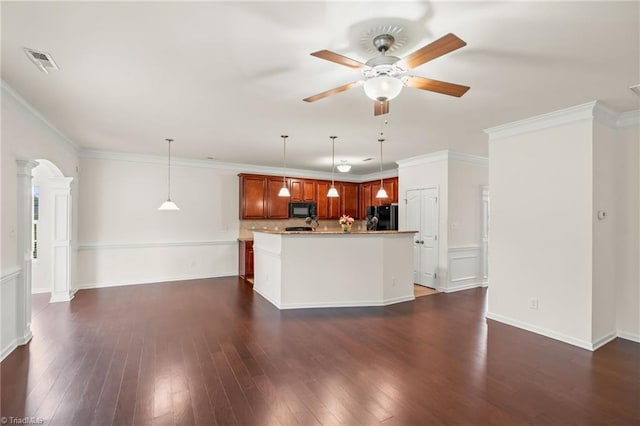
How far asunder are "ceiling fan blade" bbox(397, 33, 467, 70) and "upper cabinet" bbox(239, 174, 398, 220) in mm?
5601

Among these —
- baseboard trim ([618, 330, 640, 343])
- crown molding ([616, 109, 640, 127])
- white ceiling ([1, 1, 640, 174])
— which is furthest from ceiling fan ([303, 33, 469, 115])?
baseboard trim ([618, 330, 640, 343])

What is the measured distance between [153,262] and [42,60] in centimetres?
482

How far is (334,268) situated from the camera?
4852 mm

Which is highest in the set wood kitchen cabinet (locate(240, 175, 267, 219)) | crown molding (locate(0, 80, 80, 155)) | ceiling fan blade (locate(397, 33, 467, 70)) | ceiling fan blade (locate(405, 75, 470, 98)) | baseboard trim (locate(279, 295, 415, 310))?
crown molding (locate(0, 80, 80, 155))

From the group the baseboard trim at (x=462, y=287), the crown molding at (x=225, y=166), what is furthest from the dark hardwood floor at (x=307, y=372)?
the crown molding at (x=225, y=166)

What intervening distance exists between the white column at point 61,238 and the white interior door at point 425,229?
6145 millimetres

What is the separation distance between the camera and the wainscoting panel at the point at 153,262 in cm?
605

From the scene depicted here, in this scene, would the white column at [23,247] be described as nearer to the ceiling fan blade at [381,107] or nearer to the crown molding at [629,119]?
the ceiling fan blade at [381,107]

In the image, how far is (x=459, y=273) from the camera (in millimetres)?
6133

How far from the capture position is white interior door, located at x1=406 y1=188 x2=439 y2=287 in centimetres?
623

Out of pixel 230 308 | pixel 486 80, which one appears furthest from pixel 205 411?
pixel 486 80

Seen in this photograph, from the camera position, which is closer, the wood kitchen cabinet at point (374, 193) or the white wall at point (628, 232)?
the white wall at point (628, 232)

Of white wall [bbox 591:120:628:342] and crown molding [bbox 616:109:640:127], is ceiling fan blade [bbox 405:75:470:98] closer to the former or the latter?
white wall [bbox 591:120:628:342]

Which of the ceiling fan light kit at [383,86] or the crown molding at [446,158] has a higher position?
the crown molding at [446,158]
